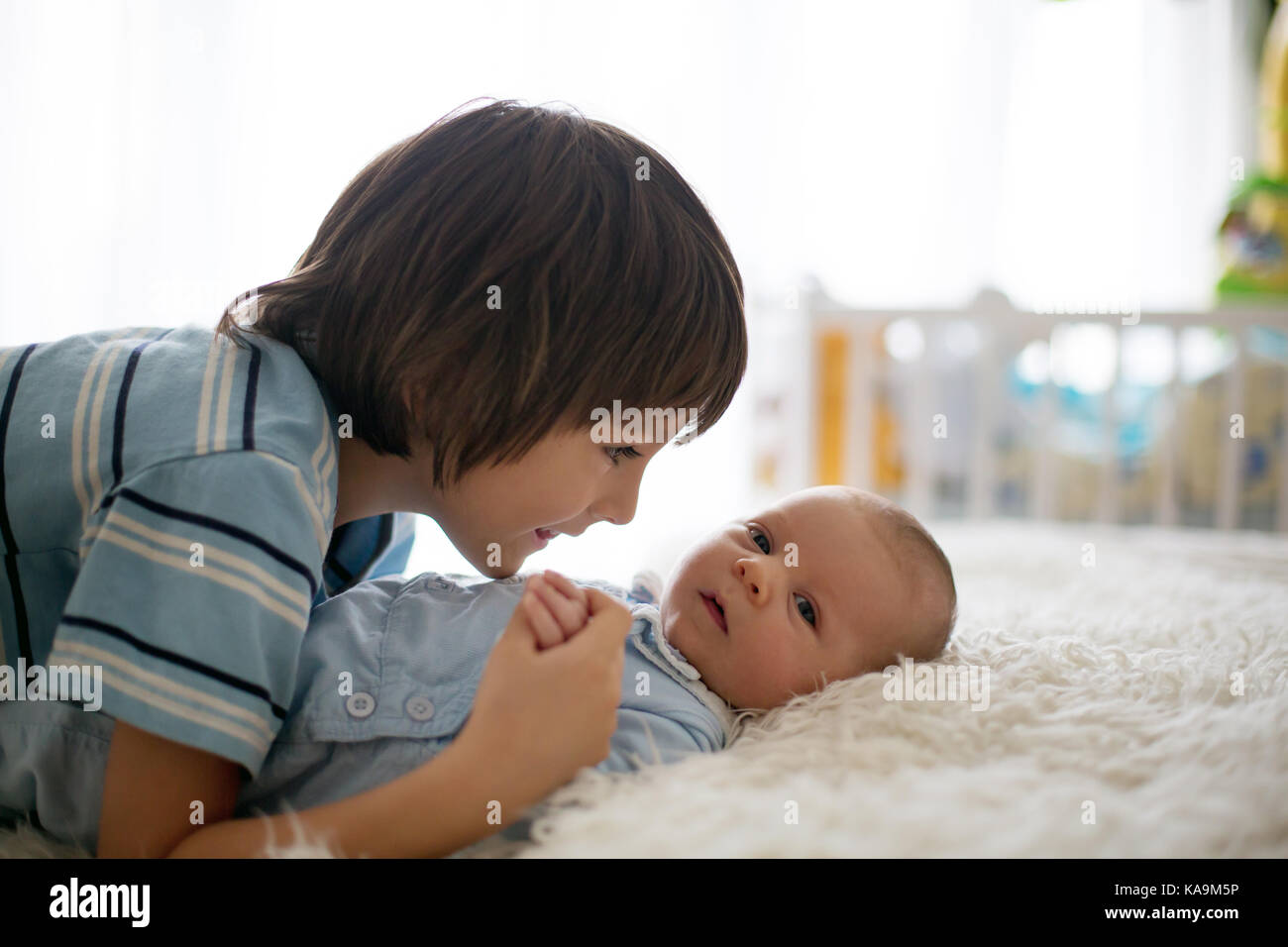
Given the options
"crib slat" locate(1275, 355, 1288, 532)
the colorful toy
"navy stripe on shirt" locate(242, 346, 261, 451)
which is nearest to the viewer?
"navy stripe on shirt" locate(242, 346, 261, 451)

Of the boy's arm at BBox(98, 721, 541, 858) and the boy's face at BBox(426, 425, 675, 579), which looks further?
the boy's face at BBox(426, 425, 675, 579)

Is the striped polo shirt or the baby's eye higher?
the striped polo shirt

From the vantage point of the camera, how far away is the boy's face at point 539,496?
28.9 inches

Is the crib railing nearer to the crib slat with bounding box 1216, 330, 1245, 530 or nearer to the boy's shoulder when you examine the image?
the crib slat with bounding box 1216, 330, 1245, 530

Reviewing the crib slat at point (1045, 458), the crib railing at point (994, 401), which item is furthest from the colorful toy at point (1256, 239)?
the crib slat at point (1045, 458)

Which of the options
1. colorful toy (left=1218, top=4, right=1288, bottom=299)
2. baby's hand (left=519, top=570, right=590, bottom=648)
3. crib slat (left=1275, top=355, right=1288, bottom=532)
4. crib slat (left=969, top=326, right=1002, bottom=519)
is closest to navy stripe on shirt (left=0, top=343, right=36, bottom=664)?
baby's hand (left=519, top=570, right=590, bottom=648)

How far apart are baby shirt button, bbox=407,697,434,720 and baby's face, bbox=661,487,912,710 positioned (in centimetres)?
24

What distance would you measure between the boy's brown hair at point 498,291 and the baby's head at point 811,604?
178mm

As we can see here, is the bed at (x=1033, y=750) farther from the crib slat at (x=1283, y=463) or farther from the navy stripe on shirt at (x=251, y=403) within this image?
the crib slat at (x=1283, y=463)

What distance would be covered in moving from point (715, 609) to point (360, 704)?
0.31 metres

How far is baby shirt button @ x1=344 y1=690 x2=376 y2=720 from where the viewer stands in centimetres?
64

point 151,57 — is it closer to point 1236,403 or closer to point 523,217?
point 523,217

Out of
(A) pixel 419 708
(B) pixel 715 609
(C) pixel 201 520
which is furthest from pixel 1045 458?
(C) pixel 201 520
